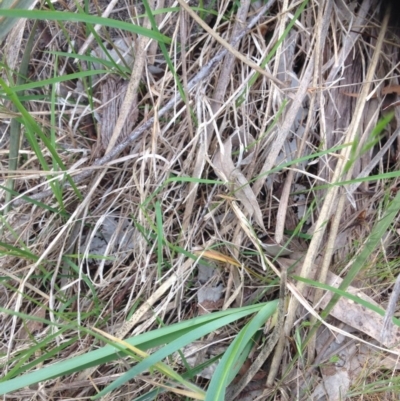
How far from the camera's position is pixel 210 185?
1.10m

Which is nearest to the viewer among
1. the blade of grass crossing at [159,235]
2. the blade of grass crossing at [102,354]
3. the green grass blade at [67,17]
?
the green grass blade at [67,17]

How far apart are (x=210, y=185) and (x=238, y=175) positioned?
0.08m

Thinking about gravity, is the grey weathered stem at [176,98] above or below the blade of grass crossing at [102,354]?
above

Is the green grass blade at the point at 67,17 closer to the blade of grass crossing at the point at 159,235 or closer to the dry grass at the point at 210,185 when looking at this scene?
the dry grass at the point at 210,185

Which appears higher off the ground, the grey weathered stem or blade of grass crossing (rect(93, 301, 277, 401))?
the grey weathered stem

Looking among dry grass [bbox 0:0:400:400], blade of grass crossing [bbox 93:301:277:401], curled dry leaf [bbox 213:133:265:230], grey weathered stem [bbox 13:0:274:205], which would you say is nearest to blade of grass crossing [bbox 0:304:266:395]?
blade of grass crossing [bbox 93:301:277:401]

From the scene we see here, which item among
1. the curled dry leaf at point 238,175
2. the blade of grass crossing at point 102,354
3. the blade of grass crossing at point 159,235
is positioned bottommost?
the blade of grass crossing at point 102,354

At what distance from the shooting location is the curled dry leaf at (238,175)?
1060mm

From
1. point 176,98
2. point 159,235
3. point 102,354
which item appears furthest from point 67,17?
point 102,354

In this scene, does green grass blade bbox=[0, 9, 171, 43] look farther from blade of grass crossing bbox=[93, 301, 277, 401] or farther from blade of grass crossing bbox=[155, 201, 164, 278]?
blade of grass crossing bbox=[93, 301, 277, 401]

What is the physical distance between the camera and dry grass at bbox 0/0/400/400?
1070mm

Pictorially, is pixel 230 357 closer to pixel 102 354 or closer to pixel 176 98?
pixel 102 354

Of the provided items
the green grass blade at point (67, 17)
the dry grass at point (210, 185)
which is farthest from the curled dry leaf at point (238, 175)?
the green grass blade at point (67, 17)

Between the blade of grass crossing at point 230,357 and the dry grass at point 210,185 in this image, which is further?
the dry grass at point 210,185
